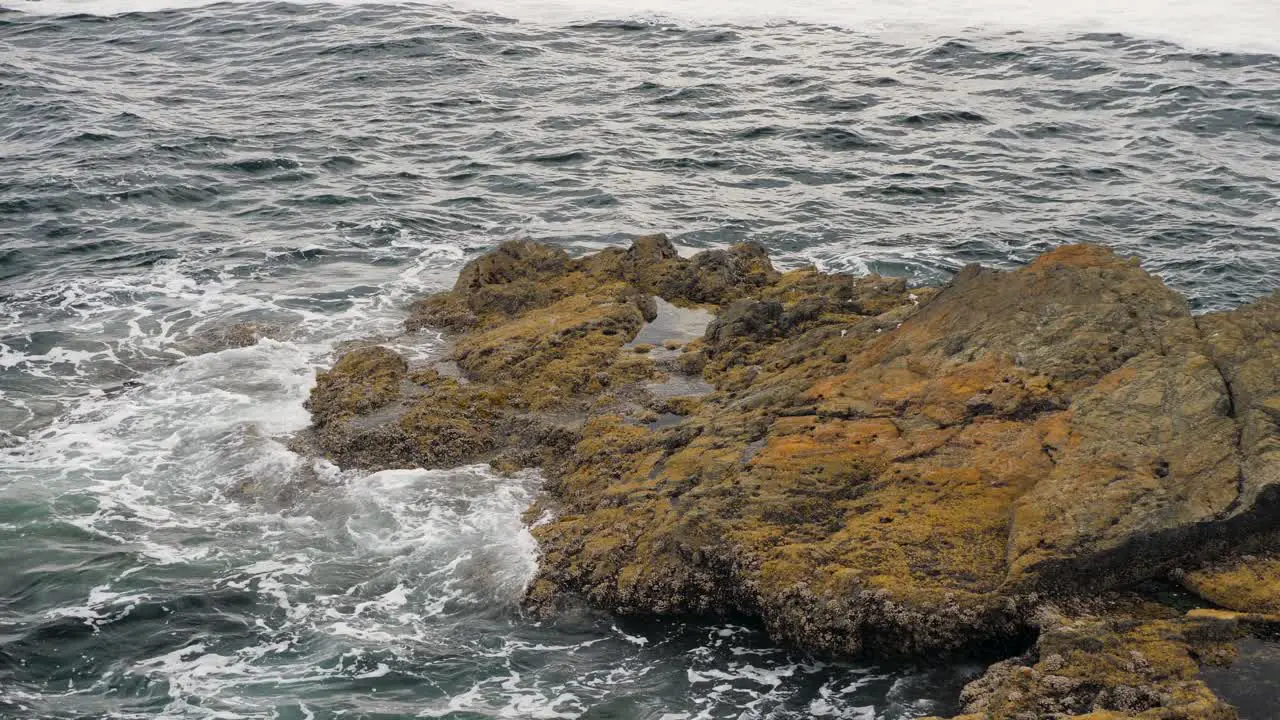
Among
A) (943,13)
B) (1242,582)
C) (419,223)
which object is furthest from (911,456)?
(943,13)

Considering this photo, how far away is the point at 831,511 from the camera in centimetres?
1044

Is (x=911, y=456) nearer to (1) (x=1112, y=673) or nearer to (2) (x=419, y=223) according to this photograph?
(1) (x=1112, y=673)

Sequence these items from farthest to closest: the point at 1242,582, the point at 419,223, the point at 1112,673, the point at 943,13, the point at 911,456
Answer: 1. the point at 943,13
2. the point at 419,223
3. the point at 911,456
4. the point at 1242,582
5. the point at 1112,673

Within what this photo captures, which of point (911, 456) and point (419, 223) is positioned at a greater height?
point (911, 456)

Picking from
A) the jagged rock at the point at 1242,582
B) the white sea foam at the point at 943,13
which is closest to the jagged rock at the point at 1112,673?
the jagged rock at the point at 1242,582

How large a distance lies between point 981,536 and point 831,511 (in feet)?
4.60

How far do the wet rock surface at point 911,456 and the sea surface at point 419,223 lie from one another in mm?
580

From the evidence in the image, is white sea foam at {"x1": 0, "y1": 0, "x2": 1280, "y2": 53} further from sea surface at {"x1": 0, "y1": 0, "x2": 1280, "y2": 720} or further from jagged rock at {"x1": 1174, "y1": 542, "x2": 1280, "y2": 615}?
jagged rock at {"x1": 1174, "y1": 542, "x2": 1280, "y2": 615}

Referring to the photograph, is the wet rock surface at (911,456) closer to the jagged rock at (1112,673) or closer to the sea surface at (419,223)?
the jagged rock at (1112,673)

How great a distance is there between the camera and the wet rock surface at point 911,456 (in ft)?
29.7

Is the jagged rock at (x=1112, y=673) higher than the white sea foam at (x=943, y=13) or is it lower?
lower

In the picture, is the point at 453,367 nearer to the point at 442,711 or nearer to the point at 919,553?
the point at 442,711

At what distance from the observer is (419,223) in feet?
74.2

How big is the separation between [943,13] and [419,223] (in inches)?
970
